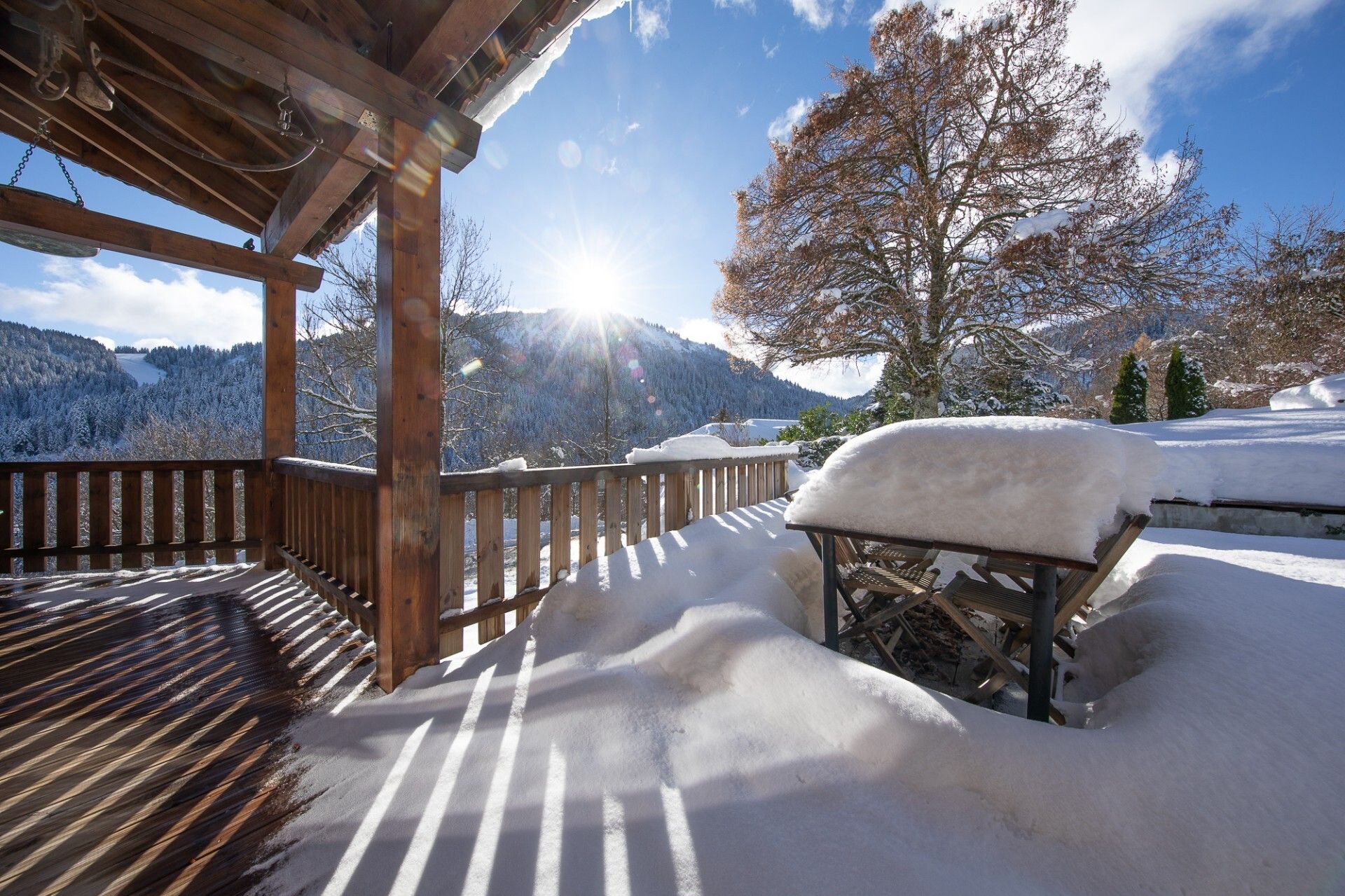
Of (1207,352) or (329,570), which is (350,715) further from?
(1207,352)

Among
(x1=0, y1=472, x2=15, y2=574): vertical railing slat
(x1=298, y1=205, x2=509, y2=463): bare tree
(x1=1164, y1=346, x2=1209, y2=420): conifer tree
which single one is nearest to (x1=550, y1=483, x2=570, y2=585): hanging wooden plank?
(x1=0, y1=472, x2=15, y2=574): vertical railing slat

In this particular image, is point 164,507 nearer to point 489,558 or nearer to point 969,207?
point 489,558

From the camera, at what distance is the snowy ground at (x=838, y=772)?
1.14 m

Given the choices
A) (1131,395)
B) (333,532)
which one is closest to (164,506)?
(333,532)

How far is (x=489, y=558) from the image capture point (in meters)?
2.53

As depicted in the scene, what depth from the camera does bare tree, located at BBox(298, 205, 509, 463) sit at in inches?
396

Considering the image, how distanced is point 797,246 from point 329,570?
26.8 ft

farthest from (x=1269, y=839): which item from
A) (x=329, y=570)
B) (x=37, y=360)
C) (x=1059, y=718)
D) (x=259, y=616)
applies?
(x=37, y=360)

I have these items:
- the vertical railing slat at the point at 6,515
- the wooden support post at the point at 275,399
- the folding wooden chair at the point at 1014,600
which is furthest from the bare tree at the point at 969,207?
the vertical railing slat at the point at 6,515

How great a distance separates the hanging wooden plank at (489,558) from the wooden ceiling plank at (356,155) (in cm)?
178

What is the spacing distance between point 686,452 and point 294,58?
3.15 meters

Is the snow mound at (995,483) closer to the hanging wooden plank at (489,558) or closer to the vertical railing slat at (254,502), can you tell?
the hanging wooden plank at (489,558)

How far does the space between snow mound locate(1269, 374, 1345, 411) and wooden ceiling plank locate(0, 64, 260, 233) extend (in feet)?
45.6

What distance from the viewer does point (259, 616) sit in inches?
119
